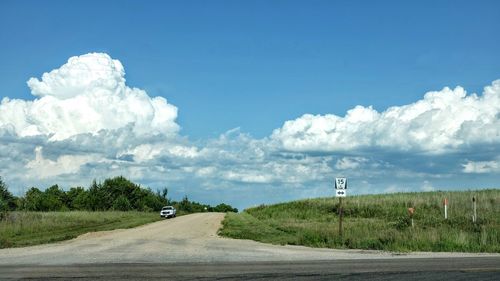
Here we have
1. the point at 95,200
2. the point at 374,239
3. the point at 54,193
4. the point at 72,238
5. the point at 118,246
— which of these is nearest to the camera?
the point at 374,239

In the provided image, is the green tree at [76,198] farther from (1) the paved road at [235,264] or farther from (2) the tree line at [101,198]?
(1) the paved road at [235,264]

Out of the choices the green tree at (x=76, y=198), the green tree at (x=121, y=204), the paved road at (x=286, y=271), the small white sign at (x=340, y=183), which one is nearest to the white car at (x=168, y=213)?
the green tree at (x=121, y=204)

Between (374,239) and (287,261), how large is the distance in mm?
7512

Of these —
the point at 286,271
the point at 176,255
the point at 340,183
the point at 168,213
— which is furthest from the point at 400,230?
the point at 168,213

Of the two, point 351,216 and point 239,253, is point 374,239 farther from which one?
point 351,216

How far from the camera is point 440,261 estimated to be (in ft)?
54.5

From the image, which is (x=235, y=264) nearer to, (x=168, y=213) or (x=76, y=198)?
(x=168, y=213)

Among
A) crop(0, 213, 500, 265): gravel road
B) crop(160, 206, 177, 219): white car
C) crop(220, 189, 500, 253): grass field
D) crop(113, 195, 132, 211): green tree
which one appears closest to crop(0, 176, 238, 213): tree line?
crop(113, 195, 132, 211): green tree

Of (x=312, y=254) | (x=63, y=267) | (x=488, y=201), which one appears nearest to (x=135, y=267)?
(x=63, y=267)

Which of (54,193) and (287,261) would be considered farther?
(54,193)

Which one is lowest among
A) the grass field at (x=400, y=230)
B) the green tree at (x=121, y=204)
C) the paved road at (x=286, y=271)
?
the paved road at (x=286, y=271)

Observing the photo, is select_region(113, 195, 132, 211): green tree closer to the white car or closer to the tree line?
the tree line

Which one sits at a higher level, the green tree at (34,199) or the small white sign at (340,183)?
the green tree at (34,199)

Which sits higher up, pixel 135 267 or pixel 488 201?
pixel 488 201
